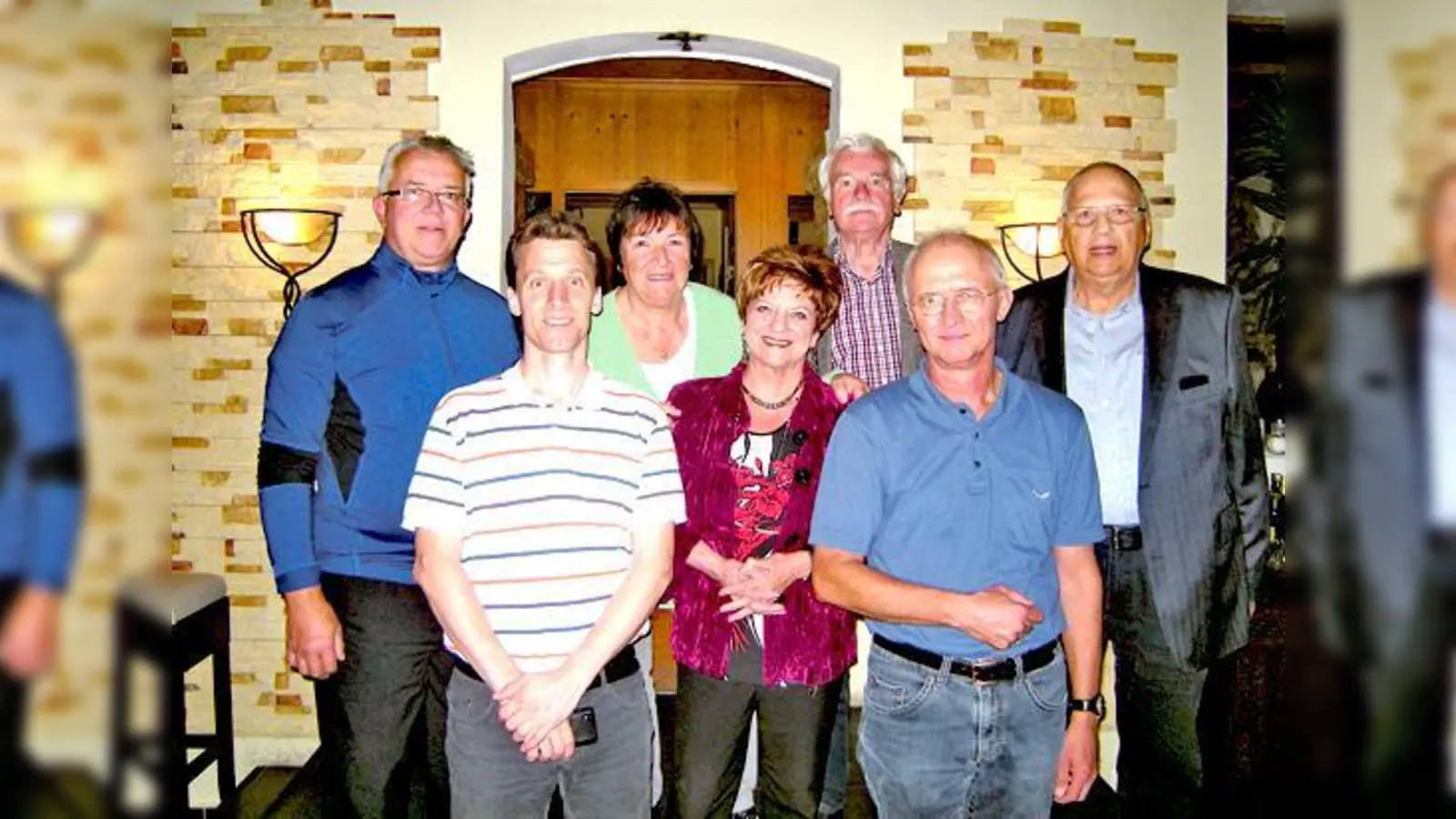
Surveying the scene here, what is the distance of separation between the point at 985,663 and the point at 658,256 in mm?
1240

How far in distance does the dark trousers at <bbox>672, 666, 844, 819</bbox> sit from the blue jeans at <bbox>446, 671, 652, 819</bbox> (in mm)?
210

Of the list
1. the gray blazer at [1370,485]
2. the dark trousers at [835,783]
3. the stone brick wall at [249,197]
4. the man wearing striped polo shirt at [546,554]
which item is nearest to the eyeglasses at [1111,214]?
the man wearing striped polo shirt at [546,554]

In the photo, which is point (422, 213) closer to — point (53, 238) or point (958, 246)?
point (958, 246)

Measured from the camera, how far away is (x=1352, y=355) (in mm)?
549

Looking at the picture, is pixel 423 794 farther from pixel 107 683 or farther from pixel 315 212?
pixel 315 212

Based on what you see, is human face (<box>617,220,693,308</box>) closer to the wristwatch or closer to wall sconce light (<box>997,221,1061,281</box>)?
the wristwatch

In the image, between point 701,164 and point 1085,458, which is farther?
point 701,164

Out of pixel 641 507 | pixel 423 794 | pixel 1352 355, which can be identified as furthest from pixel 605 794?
pixel 1352 355

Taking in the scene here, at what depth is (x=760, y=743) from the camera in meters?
2.01

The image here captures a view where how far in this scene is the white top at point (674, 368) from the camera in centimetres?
239

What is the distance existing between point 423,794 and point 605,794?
664mm

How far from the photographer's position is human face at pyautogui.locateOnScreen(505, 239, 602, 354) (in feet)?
5.76

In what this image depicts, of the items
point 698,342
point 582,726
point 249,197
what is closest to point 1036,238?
point 698,342

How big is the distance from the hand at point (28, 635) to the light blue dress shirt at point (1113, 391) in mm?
2046
